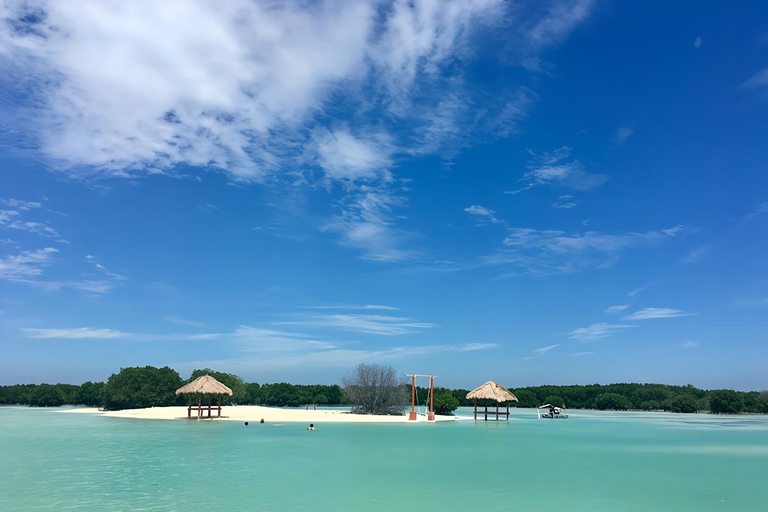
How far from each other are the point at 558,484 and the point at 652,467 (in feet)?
23.2

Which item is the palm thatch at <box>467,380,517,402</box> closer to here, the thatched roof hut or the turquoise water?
the thatched roof hut

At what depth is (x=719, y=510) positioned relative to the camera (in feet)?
49.9

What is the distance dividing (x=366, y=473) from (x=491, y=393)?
110 feet

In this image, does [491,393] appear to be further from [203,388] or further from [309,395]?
[309,395]

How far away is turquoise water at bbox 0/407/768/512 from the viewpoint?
15438 mm

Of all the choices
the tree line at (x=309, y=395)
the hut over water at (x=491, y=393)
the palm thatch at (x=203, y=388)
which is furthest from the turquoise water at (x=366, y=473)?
the tree line at (x=309, y=395)

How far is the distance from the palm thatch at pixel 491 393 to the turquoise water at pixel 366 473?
55.7 ft

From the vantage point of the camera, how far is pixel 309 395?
3807 inches

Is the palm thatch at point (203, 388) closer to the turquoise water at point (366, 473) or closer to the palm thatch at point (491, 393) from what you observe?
the turquoise water at point (366, 473)

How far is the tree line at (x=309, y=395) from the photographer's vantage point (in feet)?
212

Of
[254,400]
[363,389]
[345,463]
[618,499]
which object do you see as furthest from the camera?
[254,400]

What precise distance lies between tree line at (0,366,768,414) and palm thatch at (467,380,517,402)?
26.8ft

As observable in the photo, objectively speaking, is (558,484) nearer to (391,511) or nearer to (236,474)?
(391,511)

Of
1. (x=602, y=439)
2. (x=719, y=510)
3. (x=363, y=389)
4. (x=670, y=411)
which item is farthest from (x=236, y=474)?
(x=670, y=411)
